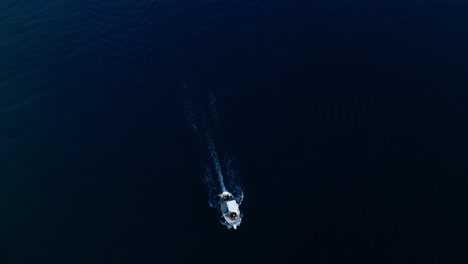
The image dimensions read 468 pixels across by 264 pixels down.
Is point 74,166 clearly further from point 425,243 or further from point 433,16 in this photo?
point 433,16

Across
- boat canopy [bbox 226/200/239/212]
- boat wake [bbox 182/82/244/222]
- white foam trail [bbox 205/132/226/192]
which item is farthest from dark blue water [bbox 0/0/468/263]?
boat canopy [bbox 226/200/239/212]

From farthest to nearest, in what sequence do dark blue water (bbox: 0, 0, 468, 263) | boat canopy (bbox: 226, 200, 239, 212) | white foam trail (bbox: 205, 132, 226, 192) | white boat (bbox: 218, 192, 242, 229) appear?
1. white foam trail (bbox: 205, 132, 226, 192)
2. boat canopy (bbox: 226, 200, 239, 212)
3. white boat (bbox: 218, 192, 242, 229)
4. dark blue water (bbox: 0, 0, 468, 263)

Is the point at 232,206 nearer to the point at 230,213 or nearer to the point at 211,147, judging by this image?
the point at 230,213

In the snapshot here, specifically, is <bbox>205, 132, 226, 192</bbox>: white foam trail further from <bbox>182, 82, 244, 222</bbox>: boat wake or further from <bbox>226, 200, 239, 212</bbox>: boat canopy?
<bbox>226, 200, 239, 212</bbox>: boat canopy

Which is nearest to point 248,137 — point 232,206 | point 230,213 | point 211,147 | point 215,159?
point 211,147

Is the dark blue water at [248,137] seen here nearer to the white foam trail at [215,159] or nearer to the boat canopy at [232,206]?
the white foam trail at [215,159]

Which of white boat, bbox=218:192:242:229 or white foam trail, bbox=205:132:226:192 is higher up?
white foam trail, bbox=205:132:226:192
